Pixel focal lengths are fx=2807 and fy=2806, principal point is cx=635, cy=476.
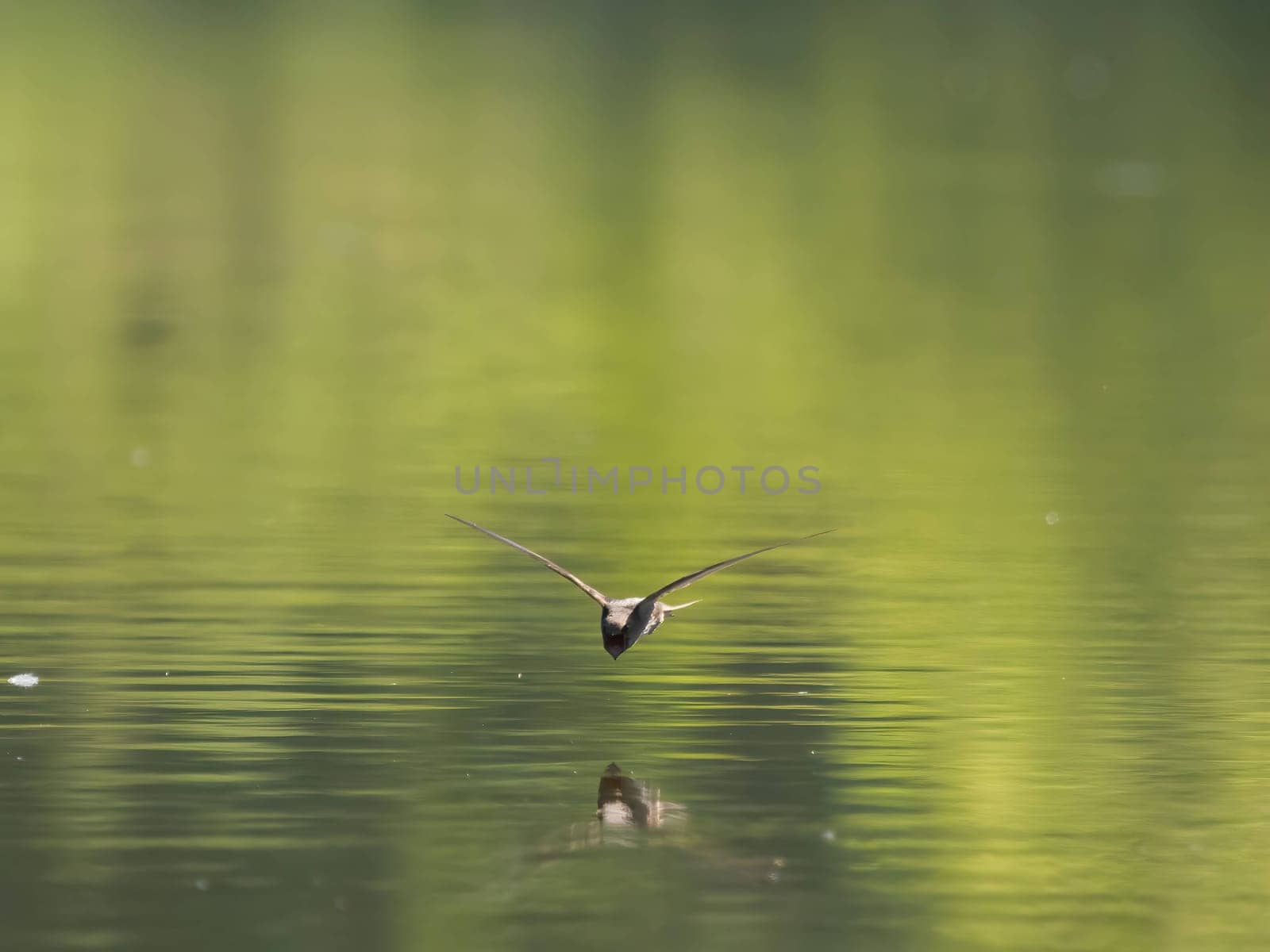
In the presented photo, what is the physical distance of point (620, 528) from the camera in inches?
645

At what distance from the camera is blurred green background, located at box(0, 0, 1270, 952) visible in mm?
8492

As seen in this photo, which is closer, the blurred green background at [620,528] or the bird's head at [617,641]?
the blurred green background at [620,528]

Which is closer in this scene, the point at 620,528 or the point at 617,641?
the point at 617,641

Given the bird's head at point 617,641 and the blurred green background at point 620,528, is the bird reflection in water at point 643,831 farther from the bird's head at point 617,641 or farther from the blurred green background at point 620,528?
the bird's head at point 617,641

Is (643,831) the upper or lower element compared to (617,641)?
lower

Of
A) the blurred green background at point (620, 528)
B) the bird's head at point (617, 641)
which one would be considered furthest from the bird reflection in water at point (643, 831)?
the bird's head at point (617, 641)

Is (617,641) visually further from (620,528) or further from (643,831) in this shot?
(620,528)

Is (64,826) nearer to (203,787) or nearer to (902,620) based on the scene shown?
(203,787)

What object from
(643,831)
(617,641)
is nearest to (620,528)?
(617,641)

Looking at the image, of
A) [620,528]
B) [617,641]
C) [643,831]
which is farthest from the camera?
[620,528]

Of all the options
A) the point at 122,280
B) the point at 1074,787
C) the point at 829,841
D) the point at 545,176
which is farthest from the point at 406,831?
the point at 545,176

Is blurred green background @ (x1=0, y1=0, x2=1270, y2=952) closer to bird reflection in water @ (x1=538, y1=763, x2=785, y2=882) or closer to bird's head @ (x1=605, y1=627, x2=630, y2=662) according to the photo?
bird reflection in water @ (x1=538, y1=763, x2=785, y2=882)

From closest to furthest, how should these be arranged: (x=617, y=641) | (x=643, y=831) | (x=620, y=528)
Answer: (x=643, y=831)
(x=617, y=641)
(x=620, y=528)

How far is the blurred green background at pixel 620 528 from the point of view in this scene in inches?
334
